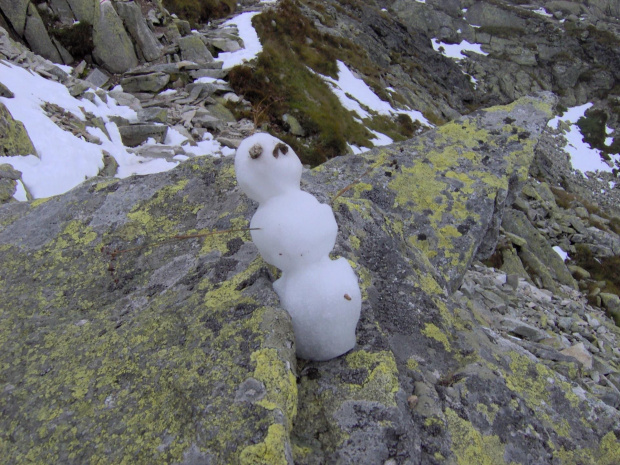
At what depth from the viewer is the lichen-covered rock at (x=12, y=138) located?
670 centimetres

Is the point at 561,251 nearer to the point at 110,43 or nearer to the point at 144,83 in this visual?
the point at 144,83

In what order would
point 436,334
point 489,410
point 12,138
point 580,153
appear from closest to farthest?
point 489,410
point 436,334
point 12,138
point 580,153

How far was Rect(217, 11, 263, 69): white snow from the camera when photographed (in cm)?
1544

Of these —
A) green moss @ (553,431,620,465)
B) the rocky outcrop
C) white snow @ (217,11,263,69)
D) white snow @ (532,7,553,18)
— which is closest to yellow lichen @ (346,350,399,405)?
the rocky outcrop

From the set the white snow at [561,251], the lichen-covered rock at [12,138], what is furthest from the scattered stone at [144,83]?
the white snow at [561,251]

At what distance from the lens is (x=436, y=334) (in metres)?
3.12

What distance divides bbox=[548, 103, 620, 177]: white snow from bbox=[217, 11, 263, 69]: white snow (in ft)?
112

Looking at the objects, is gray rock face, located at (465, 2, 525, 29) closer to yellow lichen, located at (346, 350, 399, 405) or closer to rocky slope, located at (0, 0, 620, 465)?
rocky slope, located at (0, 0, 620, 465)

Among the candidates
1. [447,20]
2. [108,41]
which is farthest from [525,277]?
[447,20]

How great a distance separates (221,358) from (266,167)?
1089 mm

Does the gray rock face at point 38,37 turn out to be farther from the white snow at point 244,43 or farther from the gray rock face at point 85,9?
the white snow at point 244,43

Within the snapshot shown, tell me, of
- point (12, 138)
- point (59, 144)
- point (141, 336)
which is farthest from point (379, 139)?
point (141, 336)

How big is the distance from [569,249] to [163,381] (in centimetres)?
1560

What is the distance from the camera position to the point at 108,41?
13875 mm
